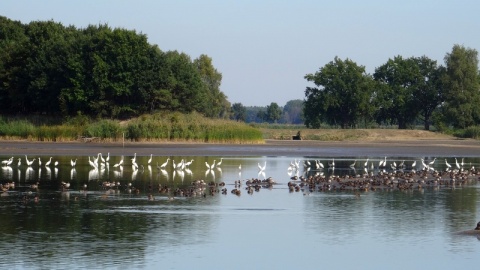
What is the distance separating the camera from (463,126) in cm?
9462

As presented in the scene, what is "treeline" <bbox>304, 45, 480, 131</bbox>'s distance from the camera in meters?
94.7

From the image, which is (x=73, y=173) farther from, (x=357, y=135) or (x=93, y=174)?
(x=357, y=135)

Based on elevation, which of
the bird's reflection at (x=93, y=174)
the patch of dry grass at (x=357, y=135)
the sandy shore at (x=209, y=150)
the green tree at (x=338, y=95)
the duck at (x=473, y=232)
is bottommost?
the duck at (x=473, y=232)

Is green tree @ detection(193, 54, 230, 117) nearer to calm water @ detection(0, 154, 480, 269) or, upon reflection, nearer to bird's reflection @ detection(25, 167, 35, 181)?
bird's reflection @ detection(25, 167, 35, 181)

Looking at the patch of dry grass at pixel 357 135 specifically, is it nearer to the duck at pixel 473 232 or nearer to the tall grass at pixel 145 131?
the tall grass at pixel 145 131

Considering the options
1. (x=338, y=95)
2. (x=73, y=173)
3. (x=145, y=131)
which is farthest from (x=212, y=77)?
(x=73, y=173)

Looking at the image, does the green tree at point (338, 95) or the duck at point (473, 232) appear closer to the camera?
the duck at point (473, 232)

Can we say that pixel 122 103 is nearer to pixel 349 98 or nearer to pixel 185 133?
pixel 185 133

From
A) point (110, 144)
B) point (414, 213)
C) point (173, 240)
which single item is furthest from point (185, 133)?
point (173, 240)

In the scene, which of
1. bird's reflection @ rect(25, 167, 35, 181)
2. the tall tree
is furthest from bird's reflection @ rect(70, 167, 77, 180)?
the tall tree

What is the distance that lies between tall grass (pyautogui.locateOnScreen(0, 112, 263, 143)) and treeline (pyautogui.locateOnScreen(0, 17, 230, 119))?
3986 millimetres

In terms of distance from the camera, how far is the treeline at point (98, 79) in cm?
7481

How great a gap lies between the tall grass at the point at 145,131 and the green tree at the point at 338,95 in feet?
82.0

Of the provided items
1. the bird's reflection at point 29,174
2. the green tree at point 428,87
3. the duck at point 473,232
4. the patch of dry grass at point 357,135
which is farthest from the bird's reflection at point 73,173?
the green tree at point 428,87
